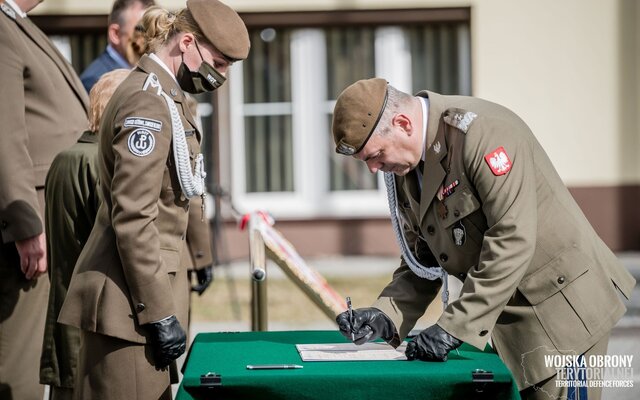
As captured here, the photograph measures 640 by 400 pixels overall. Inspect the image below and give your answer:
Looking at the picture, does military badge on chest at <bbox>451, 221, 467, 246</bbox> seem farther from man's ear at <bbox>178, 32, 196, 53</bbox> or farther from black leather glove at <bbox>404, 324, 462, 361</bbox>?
man's ear at <bbox>178, 32, 196, 53</bbox>

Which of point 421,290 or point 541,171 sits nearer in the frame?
point 541,171

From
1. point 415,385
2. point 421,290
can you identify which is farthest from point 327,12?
point 415,385

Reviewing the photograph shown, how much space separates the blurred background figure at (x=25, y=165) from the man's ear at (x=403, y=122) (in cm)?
178

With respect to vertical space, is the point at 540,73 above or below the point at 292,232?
above

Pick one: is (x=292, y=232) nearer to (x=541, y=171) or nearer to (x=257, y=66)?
(x=257, y=66)

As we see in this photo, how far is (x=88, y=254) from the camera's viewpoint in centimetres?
331

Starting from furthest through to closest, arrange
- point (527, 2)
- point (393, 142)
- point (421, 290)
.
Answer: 1. point (527, 2)
2. point (421, 290)
3. point (393, 142)

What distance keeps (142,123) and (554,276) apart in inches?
Answer: 53.7

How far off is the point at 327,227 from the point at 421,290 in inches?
291

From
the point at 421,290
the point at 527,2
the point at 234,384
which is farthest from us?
the point at 527,2

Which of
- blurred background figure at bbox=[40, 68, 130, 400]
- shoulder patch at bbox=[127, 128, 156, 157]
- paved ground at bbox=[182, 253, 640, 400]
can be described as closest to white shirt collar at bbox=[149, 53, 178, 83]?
shoulder patch at bbox=[127, 128, 156, 157]

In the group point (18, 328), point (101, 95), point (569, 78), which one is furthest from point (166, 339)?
point (569, 78)

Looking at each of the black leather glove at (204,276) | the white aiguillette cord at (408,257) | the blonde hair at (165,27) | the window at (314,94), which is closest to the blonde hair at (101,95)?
the blonde hair at (165,27)

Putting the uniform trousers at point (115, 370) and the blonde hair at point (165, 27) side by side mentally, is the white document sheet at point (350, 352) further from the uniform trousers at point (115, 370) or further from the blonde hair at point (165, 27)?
the blonde hair at point (165, 27)
